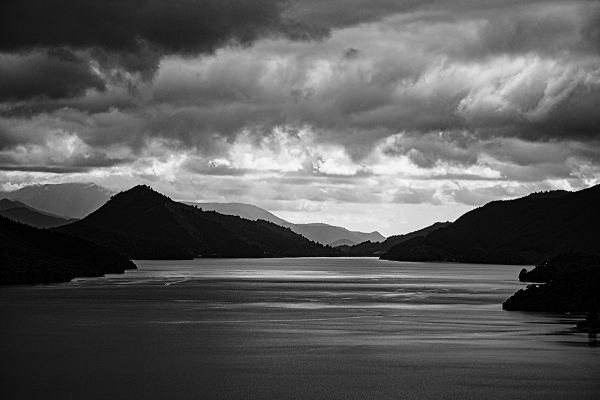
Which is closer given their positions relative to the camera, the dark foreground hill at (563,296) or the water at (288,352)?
the water at (288,352)

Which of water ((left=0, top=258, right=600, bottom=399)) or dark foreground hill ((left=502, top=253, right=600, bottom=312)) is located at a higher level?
dark foreground hill ((left=502, top=253, right=600, bottom=312))

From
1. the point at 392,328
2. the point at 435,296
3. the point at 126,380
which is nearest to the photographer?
the point at 126,380

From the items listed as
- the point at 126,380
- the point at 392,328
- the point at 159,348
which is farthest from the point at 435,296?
the point at 126,380

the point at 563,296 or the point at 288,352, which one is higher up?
the point at 563,296

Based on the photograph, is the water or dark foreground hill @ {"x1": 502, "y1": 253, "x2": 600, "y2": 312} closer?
the water

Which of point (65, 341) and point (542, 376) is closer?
point (542, 376)

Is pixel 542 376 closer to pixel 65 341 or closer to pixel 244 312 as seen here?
pixel 65 341

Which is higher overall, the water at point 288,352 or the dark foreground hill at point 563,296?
the dark foreground hill at point 563,296

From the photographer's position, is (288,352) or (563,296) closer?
(288,352)
